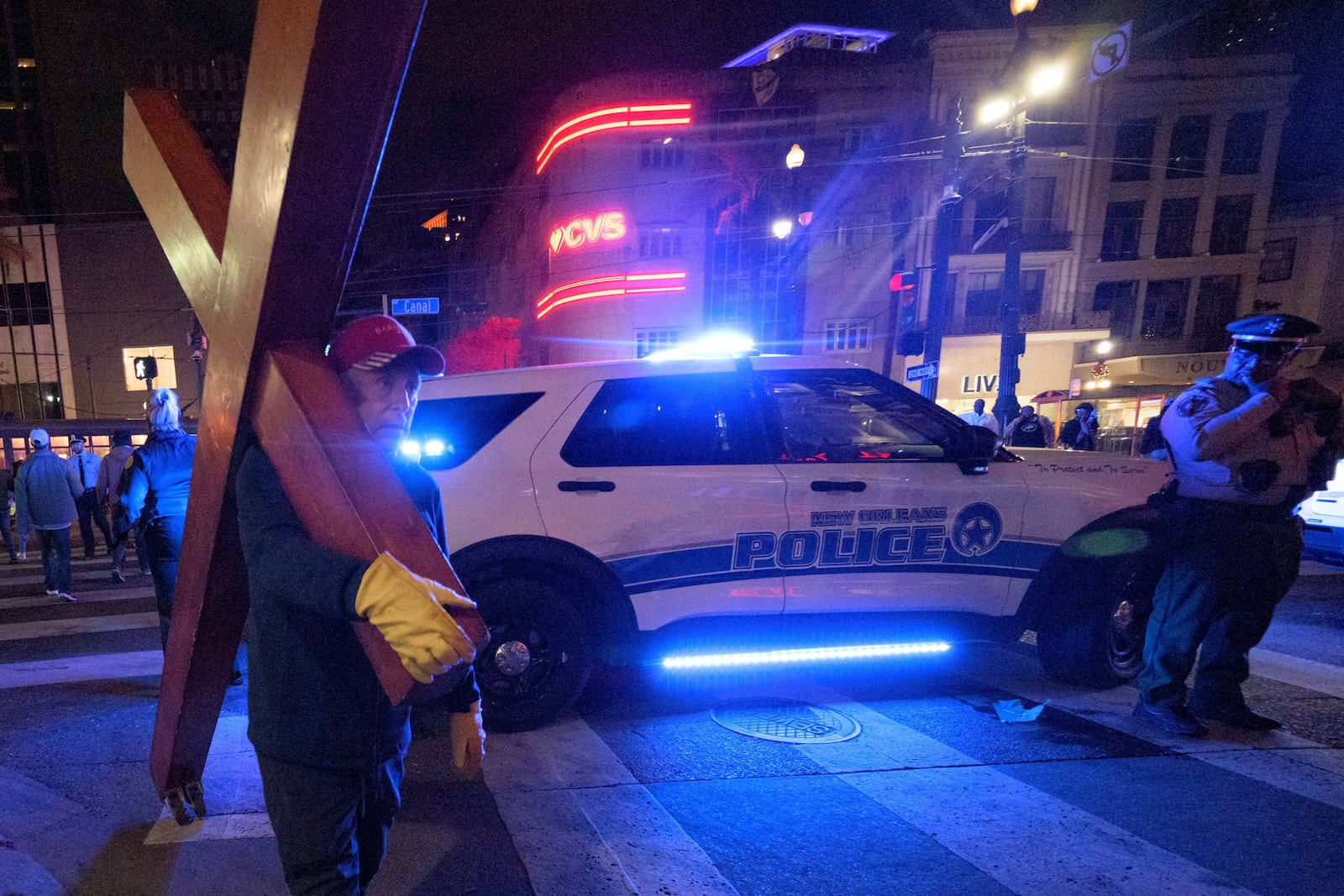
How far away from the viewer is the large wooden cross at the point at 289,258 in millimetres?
1142

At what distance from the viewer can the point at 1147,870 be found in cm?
250

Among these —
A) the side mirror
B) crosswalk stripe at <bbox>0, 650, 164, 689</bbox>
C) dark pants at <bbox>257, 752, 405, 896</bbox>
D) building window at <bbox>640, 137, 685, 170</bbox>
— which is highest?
building window at <bbox>640, 137, 685, 170</bbox>

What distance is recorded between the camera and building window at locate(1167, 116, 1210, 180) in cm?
2761

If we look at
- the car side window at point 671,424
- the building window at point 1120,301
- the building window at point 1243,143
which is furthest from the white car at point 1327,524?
the building window at point 1243,143

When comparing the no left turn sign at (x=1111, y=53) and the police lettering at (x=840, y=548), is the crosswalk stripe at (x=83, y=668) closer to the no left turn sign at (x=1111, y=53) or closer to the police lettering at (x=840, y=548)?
the police lettering at (x=840, y=548)

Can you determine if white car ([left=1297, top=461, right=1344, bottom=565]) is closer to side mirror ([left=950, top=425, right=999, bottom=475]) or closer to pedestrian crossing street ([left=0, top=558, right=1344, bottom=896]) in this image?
pedestrian crossing street ([left=0, top=558, right=1344, bottom=896])

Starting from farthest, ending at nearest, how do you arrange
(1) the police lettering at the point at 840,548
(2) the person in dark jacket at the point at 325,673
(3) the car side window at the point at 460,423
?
(1) the police lettering at the point at 840,548
(3) the car side window at the point at 460,423
(2) the person in dark jacket at the point at 325,673

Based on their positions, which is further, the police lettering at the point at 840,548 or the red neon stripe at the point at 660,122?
the red neon stripe at the point at 660,122

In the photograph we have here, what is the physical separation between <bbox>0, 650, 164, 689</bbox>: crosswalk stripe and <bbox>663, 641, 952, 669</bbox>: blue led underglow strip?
136 inches

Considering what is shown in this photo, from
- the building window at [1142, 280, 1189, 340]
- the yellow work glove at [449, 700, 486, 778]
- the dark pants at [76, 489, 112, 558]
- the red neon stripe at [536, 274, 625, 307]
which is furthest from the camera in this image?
the red neon stripe at [536, 274, 625, 307]

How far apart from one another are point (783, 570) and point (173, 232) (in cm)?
306

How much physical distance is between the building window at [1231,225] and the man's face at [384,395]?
36.1m

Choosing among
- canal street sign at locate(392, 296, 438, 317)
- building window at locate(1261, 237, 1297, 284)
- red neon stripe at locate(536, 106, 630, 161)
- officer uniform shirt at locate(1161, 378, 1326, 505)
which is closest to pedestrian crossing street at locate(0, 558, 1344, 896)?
officer uniform shirt at locate(1161, 378, 1326, 505)

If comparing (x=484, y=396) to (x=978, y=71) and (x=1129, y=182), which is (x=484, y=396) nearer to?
(x=978, y=71)
